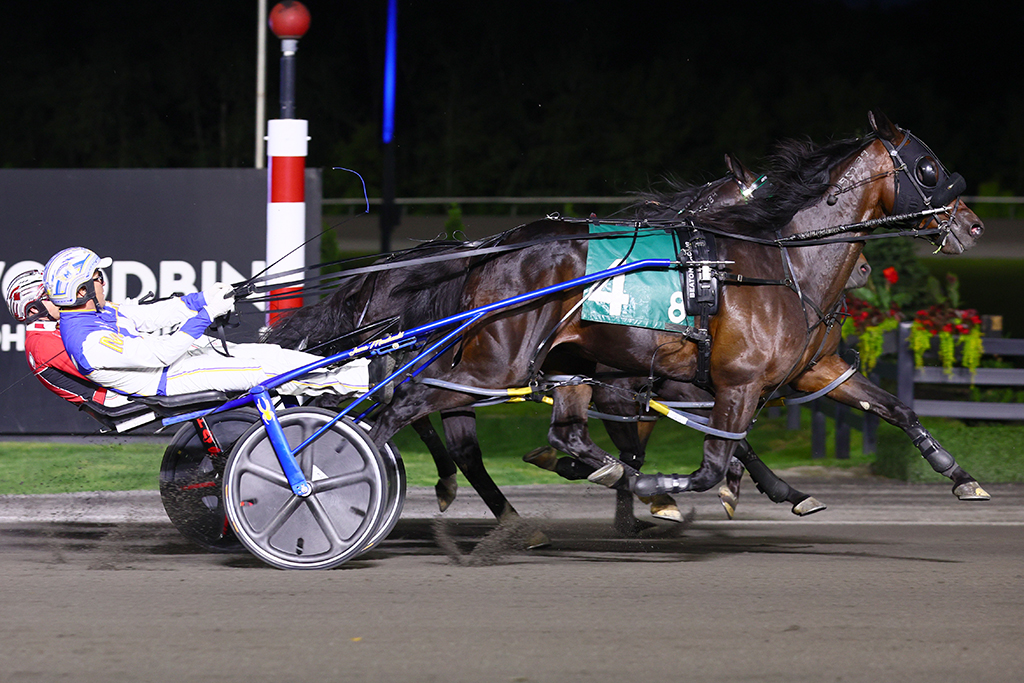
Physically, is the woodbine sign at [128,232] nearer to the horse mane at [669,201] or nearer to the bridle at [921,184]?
the horse mane at [669,201]

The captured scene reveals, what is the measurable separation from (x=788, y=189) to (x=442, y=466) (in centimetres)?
208

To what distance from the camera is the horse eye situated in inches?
204

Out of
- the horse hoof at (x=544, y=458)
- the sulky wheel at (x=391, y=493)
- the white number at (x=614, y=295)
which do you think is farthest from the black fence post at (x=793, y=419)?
the sulky wheel at (x=391, y=493)

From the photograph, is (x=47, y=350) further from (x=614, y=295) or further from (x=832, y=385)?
(x=832, y=385)

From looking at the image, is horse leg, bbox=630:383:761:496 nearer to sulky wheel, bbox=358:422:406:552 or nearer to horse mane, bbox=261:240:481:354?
sulky wheel, bbox=358:422:406:552

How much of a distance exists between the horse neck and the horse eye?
0.41 feet

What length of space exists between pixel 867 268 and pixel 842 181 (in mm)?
434

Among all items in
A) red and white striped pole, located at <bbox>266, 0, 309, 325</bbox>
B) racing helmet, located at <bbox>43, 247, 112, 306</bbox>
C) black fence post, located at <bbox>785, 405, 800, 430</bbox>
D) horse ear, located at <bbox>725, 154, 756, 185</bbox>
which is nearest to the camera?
racing helmet, located at <bbox>43, 247, 112, 306</bbox>

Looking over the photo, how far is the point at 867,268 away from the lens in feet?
17.9

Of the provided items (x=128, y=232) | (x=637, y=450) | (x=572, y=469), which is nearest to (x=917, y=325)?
(x=637, y=450)

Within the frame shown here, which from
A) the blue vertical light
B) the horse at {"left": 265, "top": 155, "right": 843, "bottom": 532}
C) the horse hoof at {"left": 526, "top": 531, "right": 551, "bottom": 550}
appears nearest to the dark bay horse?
the horse at {"left": 265, "top": 155, "right": 843, "bottom": 532}

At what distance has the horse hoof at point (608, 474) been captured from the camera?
198 inches

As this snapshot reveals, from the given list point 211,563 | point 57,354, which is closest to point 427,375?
point 211,563

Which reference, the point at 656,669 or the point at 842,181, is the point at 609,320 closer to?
the point at 842,181
